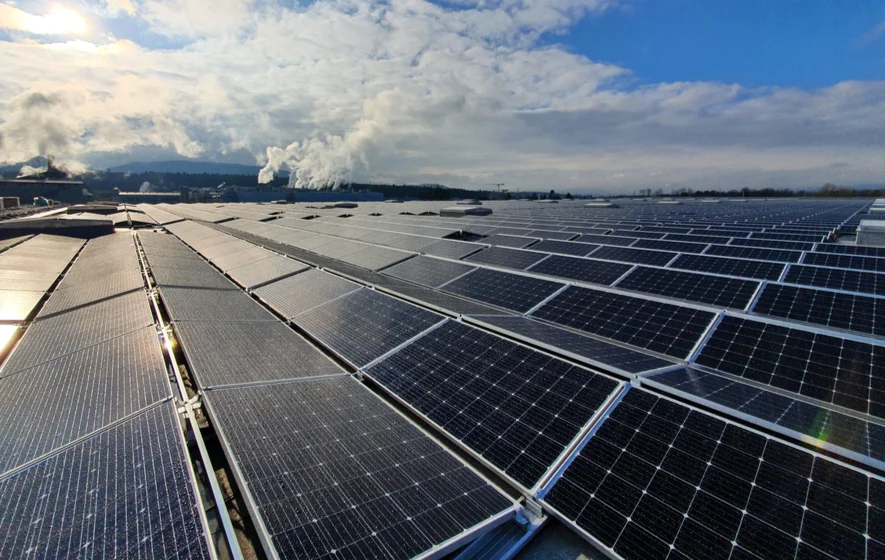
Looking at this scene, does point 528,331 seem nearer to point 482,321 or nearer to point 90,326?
point 482,321

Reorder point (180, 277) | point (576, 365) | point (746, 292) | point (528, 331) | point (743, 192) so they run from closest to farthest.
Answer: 1. point (576, 365)
2. point (528, 331)
3. point (746, 292)
4. point (180, 277)
5. point (743, 192)

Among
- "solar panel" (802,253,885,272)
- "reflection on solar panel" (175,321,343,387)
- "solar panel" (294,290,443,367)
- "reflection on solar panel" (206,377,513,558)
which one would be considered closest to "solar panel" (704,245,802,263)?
"solar panel" (802,253,885,272)

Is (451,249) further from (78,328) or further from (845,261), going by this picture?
(845,261)

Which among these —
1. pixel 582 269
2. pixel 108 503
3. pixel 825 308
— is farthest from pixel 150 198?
pixel 825 308

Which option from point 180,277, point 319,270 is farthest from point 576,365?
point 180,277

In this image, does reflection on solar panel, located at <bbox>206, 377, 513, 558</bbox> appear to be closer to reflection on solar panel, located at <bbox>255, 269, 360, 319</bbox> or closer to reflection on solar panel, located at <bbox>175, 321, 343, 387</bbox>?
reflection on solar panel, located at <bbox>175, 321, 343, 387</bbox>

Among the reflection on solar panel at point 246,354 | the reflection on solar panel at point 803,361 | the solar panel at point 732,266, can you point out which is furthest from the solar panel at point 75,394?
the solar panel at point 732,266
